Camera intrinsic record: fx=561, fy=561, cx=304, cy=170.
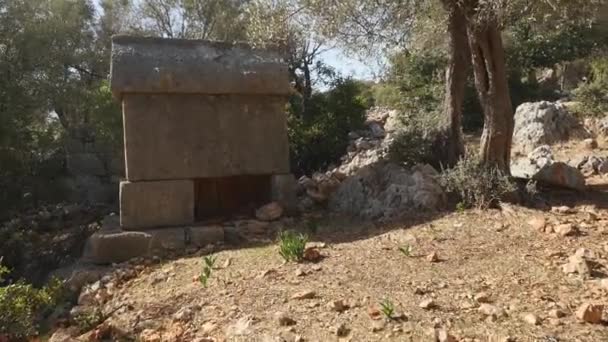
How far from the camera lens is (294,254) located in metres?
4.46

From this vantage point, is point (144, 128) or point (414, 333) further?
point (144, 128)

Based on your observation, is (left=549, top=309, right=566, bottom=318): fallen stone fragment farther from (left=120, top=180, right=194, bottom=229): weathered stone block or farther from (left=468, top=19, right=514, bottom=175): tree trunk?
(left=120, top=180, right=194, bottom=229): weathered stone block

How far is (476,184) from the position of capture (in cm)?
530

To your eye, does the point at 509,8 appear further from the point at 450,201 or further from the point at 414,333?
the point at 414,333

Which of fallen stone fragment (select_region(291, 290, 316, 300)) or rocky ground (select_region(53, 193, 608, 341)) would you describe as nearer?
rocky ground (select_region(53, 193, 608, 341))

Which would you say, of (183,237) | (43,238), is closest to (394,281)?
(183,237)

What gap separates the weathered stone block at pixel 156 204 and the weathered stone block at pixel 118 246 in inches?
7.1

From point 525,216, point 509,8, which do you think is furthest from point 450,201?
point 509,8

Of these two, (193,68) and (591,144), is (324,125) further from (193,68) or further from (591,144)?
(591,144)

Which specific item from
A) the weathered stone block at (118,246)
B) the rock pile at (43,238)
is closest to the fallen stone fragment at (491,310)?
the weathered stone block at (118,246)

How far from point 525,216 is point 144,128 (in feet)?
12.3

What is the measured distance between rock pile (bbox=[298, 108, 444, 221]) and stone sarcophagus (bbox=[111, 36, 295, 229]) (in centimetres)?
60

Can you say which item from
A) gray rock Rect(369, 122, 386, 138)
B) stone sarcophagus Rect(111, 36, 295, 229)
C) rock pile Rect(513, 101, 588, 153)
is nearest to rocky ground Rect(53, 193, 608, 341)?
stone sarcophagus Rect(111, 36, 295, 229)

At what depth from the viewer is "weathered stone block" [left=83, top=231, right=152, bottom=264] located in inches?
215
